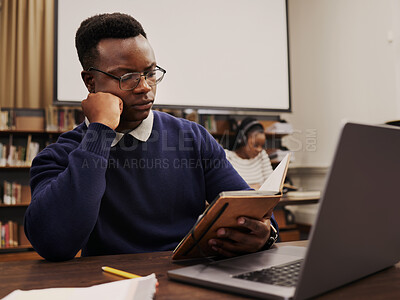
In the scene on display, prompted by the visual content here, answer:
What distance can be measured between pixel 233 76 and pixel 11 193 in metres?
2.21

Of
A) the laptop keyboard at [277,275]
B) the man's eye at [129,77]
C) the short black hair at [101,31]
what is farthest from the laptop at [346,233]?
the short black hair at [101,31]

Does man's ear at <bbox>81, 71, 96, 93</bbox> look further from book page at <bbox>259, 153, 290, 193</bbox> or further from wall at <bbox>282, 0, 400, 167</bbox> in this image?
wall at <bbox>282, 0, 400, 167</bbox>

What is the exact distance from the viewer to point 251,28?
281 centimetres

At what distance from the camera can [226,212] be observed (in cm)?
57

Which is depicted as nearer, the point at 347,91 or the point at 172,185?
the point at 172,185

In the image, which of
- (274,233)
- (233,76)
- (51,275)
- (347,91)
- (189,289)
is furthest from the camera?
(347,91)

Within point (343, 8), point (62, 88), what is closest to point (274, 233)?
point (62, 88)

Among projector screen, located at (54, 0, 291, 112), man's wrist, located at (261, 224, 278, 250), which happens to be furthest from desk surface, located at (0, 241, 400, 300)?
projector screen, located at (54, 0, 291, 112)

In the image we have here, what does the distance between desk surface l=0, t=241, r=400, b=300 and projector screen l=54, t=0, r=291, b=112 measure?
192 cm

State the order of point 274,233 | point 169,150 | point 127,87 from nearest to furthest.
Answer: point 274,233 < point 127,87 < point 169,150

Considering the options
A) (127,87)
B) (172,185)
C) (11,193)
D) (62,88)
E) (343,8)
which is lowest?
(11,193)

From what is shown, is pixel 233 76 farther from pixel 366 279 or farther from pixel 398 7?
pixel 366 279

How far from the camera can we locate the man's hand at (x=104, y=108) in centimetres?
89

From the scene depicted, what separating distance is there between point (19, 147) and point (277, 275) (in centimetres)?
332
